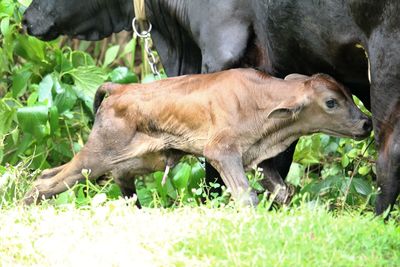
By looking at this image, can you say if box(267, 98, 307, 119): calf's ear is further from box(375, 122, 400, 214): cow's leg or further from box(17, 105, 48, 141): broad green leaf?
box(17, 105, 48, 141): broad green leaf

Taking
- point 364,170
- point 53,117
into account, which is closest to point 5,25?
point 53,117

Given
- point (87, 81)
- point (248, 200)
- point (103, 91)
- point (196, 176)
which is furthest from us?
point (87, 81)

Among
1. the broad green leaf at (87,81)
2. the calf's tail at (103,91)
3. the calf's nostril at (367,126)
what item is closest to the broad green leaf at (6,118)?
the broad green leaf at (87,81)

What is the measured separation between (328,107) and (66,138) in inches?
116

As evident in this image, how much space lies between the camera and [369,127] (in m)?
5.79

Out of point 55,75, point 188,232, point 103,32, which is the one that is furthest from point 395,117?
point 55,75

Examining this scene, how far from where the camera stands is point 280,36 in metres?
5.99

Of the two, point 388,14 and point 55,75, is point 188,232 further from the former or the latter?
point 55,75

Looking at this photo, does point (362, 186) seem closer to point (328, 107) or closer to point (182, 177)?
point (182, 177)

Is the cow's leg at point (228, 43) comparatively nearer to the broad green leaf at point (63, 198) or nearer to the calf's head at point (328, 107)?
the calf's head at point (328, 107)

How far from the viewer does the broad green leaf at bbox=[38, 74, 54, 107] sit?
25.9ft

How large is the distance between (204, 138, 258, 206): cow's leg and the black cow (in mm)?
370

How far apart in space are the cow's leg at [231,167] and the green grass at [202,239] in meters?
0.28

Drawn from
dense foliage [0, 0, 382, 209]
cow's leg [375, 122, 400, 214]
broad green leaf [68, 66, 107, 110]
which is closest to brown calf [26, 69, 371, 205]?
cow's leg [375, 122, 400, 214]
